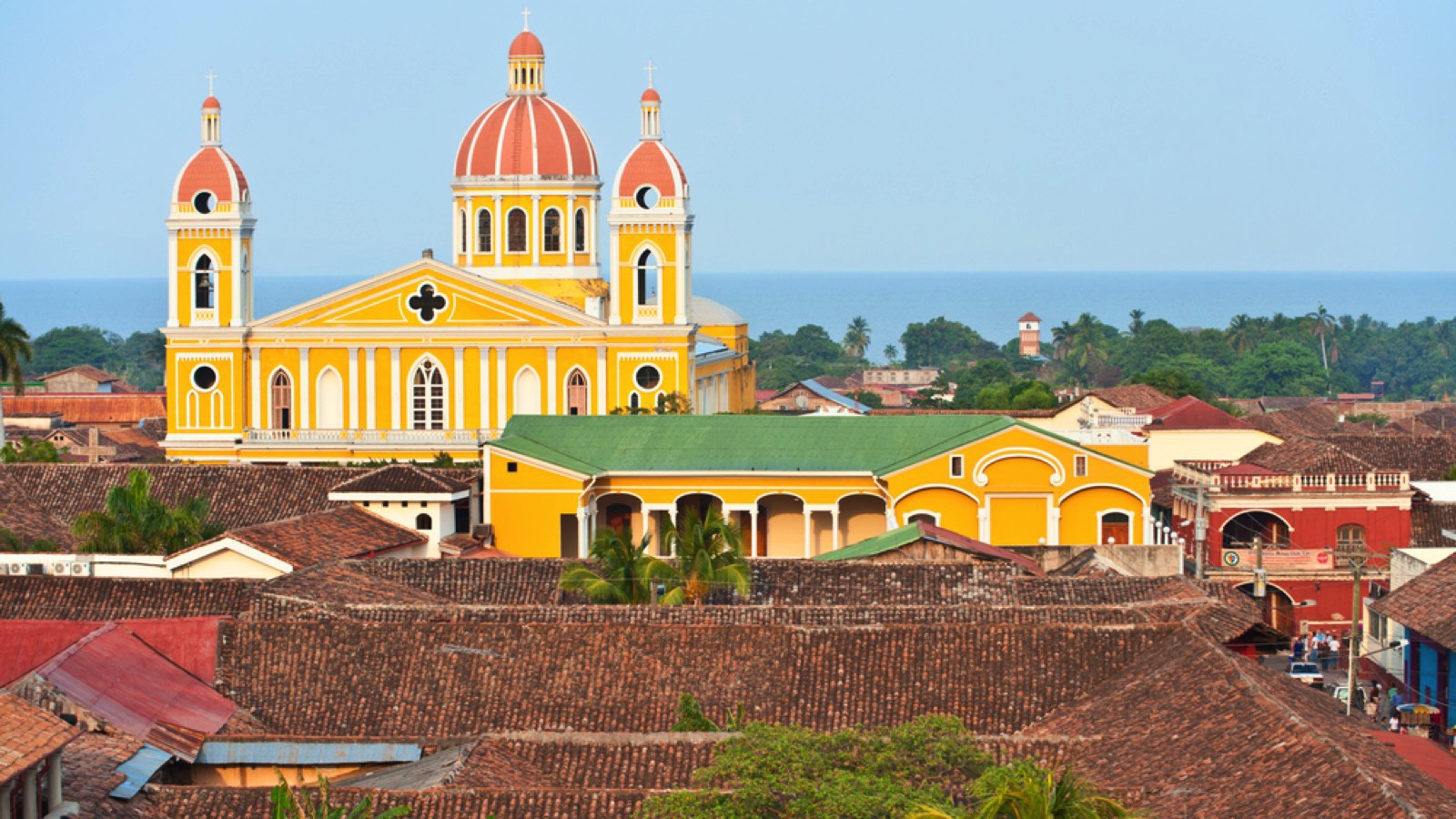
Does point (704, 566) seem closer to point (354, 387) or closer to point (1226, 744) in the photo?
point (1226, 744)

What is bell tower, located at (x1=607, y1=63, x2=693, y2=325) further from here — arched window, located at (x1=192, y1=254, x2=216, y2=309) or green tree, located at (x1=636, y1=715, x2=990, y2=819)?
green tree, located at (x1=636, y1=715, x2=990, y2=819)

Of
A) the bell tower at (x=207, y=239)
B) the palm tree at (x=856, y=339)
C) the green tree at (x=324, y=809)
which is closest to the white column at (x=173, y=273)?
the bell tower at (x=207, y=239)

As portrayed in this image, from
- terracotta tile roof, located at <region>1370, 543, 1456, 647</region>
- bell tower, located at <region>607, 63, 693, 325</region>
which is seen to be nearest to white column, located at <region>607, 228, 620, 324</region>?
bell tower, located at <region>607, 63, 693, 325</region>

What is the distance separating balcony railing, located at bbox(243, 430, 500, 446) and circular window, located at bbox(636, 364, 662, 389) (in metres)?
3.54

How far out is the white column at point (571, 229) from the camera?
65812 mm

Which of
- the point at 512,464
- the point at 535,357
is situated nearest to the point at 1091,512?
the point at 512,464

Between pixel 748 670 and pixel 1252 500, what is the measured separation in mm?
21749

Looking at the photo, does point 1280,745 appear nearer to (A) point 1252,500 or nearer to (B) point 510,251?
(A) point 1252,500

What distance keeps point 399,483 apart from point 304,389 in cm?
1551

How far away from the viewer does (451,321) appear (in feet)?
204

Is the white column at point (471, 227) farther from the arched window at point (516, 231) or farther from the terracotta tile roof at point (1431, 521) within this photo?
the terracotta tile roof at point (1431, 521)

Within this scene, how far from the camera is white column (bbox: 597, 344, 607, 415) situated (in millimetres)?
61875

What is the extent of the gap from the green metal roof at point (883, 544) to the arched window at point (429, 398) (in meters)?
20.4

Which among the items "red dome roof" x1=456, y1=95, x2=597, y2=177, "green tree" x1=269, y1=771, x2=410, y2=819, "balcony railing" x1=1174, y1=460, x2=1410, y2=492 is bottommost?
"green tree" x1=269, y1=771, x2=410, y2=819
